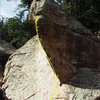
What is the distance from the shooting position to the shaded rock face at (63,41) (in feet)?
12.5

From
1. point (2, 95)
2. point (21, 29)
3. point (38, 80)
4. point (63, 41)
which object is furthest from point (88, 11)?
point (21, 29)

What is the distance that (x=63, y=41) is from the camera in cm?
426

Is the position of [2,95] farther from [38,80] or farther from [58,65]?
[58,65]

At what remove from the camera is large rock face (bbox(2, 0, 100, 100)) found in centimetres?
386

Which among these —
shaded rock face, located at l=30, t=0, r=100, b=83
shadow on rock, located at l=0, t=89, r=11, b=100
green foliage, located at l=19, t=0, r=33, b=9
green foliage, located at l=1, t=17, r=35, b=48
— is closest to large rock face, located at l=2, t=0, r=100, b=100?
shaded rock face, located at l=30, t=0, r=100, b=83

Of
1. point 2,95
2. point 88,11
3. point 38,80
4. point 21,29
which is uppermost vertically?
point 88,11

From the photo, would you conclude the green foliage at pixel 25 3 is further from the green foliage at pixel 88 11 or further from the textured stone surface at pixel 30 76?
the textured stone surface at pixel 30 76

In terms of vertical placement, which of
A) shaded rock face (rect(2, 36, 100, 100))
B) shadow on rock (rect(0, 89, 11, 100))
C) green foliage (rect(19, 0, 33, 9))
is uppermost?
green foliage (rect(19, 0, 33, 9))

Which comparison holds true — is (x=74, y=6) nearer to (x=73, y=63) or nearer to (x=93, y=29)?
(x=93, y=29)

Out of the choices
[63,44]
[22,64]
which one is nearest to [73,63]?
[63,44]

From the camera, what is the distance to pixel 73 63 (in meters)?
4.54

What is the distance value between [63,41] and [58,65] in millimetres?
736

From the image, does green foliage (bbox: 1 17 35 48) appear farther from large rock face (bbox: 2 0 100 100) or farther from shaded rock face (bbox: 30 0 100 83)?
shaded rock face (bbox: 30 0 100 83)

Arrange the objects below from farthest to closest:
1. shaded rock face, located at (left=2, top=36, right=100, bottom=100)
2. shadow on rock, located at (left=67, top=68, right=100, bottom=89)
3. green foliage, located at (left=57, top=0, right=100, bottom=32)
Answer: green foliage, located at (left=57, top=0, right=100, bottom=32) → shadow on rock, located at (left=67, top=68, right=100, bottom=89) → shaded rock face, located at (left=2, top=36, right=100, bottom=100)
